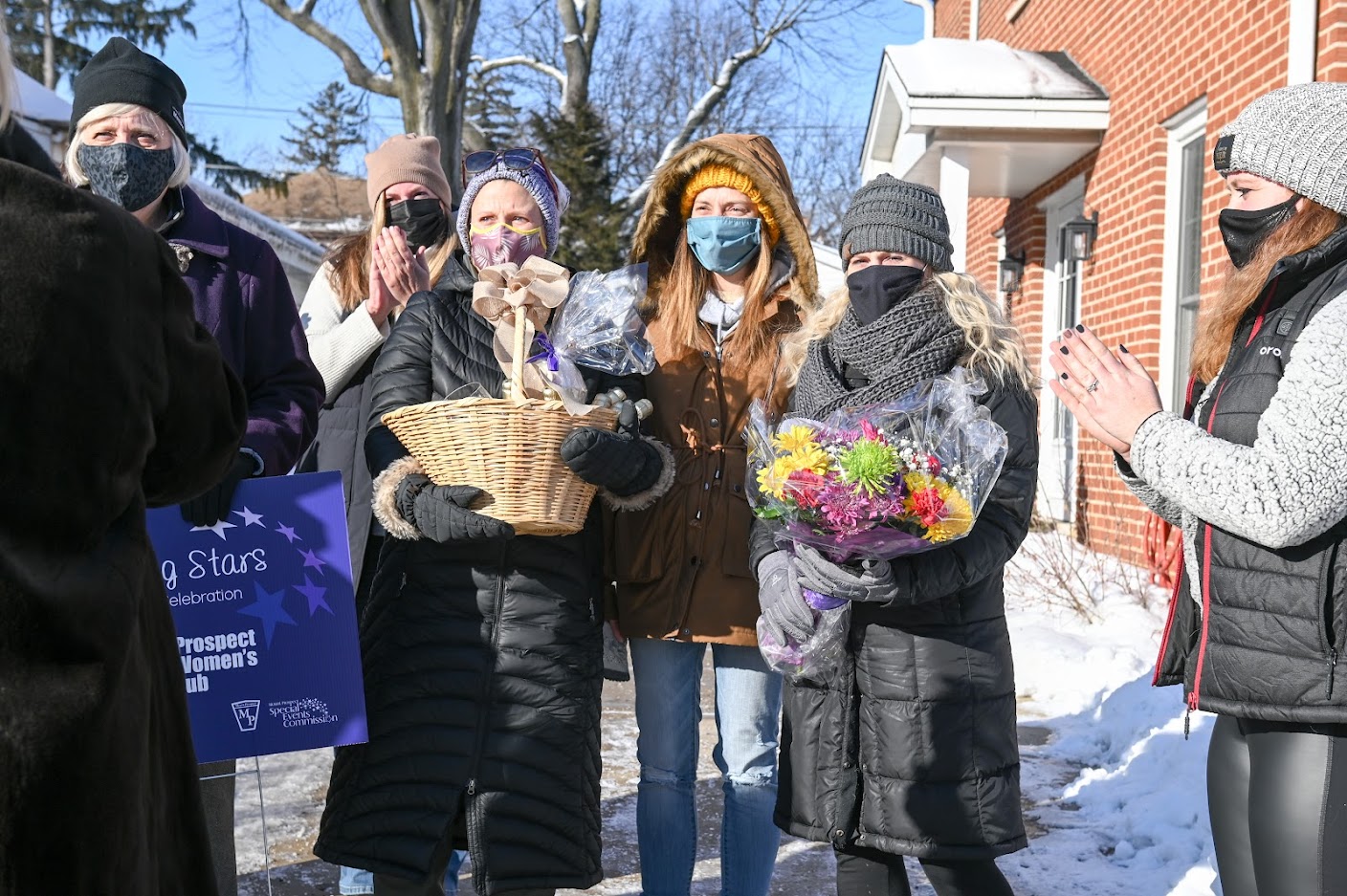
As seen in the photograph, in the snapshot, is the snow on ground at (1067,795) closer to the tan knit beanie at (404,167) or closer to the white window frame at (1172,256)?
the white window frame at (1172,256)

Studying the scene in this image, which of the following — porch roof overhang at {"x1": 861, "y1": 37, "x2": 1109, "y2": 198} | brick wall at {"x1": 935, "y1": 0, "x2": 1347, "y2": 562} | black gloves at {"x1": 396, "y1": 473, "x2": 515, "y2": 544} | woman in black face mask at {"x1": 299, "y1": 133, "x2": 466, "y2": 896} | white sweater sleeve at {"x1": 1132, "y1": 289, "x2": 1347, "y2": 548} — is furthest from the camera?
porch roof overhang at {"x1": 861, "y1": 37, "x2": 1109, "y2": 198}

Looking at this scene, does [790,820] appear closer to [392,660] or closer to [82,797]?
[392,660]

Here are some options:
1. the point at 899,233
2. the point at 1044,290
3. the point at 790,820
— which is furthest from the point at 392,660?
the point at 1044,290

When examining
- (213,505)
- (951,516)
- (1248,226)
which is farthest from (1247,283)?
(213,505)

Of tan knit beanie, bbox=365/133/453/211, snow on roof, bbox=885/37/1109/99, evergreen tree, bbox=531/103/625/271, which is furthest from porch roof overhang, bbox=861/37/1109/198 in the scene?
evergreen tree, bbox=531/103/625/271

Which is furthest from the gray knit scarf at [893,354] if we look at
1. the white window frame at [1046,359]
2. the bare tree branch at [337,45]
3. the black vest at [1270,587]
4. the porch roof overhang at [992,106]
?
the bare tree branch at [337,45]

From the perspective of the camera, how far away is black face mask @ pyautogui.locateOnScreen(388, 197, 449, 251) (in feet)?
12.9

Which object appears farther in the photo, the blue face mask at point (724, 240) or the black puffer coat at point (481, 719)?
the blue face mask at point (724, 240)

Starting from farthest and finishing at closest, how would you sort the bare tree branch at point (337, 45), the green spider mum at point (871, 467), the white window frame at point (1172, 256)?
the bare tree branch at point (337, 45) < the white window frame at point (1172, 256) < the green spider mum at point (871, 467)

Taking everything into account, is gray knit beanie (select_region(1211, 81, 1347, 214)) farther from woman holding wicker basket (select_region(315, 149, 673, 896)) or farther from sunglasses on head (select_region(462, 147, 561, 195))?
sunglasses on head (select_region(462, 147, 561, 195))

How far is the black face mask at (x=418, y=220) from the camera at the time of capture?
3918 mm

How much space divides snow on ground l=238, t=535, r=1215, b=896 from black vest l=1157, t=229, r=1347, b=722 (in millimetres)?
1741

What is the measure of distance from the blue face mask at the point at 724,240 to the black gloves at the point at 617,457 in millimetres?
680

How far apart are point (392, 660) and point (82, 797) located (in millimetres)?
1247
